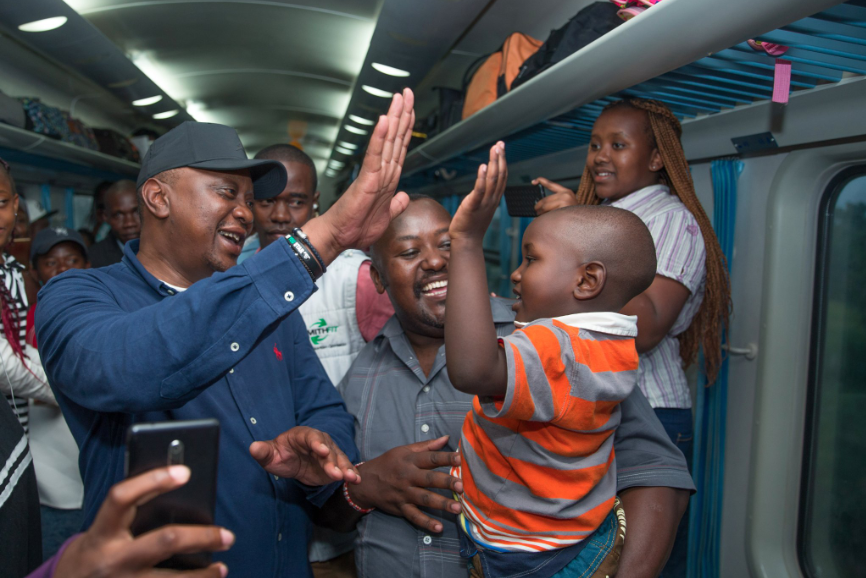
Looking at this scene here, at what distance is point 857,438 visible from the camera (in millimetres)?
2234

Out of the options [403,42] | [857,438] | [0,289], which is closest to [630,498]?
[857,438]

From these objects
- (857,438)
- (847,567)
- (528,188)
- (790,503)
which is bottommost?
(847,567)

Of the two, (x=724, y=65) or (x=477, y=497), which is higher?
(x=724, y=65)

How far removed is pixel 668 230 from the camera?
215 cm

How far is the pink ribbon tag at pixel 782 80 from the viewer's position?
5.88ft

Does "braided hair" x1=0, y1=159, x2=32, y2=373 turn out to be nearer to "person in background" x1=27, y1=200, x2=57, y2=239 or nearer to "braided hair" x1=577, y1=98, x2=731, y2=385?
"braided hair" x1=577, y1=98, x2=731, y2=385

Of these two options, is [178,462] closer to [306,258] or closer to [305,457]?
[306,258]

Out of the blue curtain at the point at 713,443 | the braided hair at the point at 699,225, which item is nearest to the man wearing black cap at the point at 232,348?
the braided hair at the point at 699,225

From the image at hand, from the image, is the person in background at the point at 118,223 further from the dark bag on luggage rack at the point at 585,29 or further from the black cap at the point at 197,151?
the dark bag on luggage rack at the point at 585,29

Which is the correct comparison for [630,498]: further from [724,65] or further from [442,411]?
[724,65]

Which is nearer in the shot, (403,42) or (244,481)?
(244,481)

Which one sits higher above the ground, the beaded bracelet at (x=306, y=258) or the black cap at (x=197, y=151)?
the black cap at (x=197, y=151)

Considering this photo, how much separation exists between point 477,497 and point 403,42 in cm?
384

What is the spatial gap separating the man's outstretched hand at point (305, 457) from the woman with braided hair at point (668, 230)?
1283 millimetres
